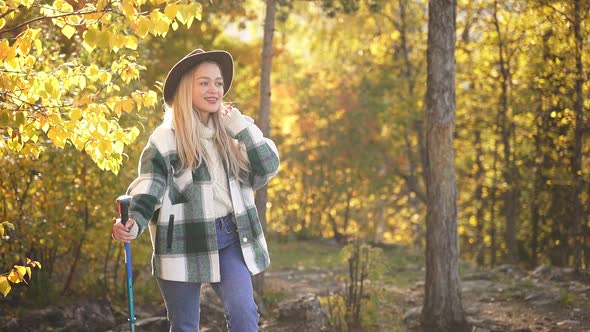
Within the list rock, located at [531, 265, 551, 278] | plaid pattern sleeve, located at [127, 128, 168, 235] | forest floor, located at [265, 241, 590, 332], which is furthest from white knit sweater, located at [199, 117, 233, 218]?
rock, located at [531, 265, 551, 278]

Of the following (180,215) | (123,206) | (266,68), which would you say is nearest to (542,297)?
(266,68)

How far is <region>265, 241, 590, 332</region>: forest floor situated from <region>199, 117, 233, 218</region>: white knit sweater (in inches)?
148

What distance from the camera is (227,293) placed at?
12.1ft

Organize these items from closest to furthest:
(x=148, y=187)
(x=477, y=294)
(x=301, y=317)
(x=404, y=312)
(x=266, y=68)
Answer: (x=148, y=187), (x=301, y=317), (x=404, y=312), (x=266, y=68), (x=477, y=294)

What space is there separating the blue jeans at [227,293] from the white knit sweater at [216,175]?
0.06m

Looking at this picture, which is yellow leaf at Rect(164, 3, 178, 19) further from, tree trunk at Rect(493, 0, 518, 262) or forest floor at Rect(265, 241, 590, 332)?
tree trunk at Rect(493, 0, 518, 262)

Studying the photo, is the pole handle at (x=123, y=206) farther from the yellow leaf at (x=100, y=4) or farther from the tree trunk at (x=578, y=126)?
the tree trunk at (x=578, y=126)

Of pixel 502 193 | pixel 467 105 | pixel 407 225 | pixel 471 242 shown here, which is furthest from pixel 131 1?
pixel 407 225

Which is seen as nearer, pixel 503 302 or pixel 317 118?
pixel 503 302

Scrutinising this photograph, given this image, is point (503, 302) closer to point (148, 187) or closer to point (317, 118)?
point (148, 187)

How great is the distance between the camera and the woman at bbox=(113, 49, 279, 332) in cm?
368

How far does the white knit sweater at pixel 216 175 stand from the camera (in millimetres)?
3828

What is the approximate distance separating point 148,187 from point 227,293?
24.8 inches

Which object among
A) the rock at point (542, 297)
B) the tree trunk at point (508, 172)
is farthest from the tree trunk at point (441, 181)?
the tree trunk at point (508, 172)
